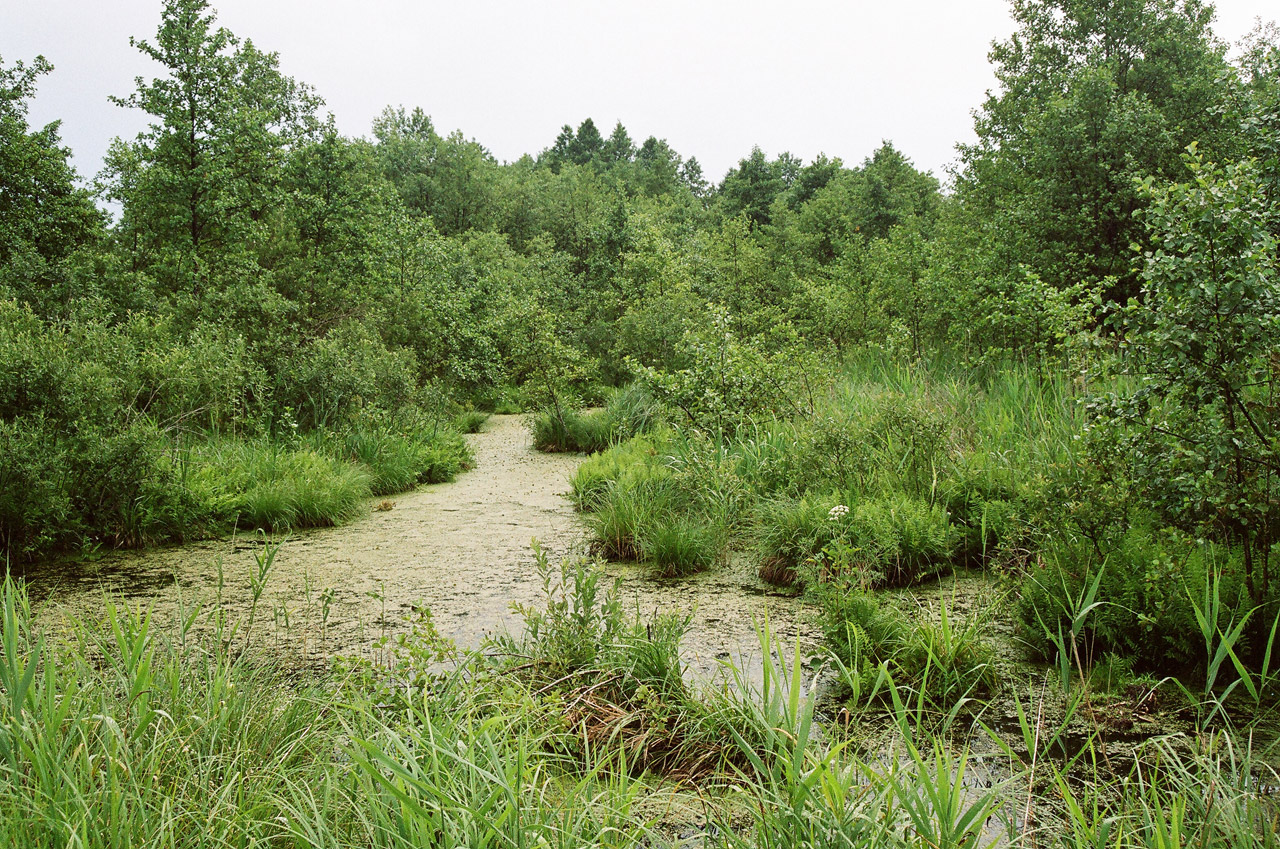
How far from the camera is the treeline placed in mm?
5055

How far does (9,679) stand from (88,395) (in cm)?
412

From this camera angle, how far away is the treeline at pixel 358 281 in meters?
5.05

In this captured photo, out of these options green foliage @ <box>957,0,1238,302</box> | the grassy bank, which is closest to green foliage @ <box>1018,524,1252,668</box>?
the grassy bank

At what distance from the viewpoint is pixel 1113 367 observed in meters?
3.20

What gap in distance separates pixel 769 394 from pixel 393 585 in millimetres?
3981

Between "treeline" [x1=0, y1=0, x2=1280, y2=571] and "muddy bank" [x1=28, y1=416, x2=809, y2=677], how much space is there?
72 centimetres

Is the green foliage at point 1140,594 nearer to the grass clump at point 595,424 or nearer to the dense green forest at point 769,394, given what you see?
the dense green forest at point 769,394

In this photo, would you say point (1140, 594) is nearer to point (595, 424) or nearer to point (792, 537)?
point (792, 537)

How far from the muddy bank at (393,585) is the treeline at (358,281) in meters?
0.72

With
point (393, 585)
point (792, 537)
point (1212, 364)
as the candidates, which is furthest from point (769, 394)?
point (1212, 364)

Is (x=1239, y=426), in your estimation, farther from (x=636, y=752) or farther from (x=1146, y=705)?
(x=636, y=752)

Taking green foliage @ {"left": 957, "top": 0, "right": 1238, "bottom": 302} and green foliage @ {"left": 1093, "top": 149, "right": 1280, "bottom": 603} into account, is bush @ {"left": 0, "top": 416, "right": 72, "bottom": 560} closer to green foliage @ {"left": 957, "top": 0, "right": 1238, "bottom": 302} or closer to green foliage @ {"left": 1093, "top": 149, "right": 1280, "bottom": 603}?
green foliage @ {"left": 1093, "top": 149, "right": 1280, "bottom": 603}

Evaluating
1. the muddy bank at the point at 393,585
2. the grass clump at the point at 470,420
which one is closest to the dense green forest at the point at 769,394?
the muddy bank at the point at 393,585

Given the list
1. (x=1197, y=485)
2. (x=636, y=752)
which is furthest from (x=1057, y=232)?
(x=636, y=752)
